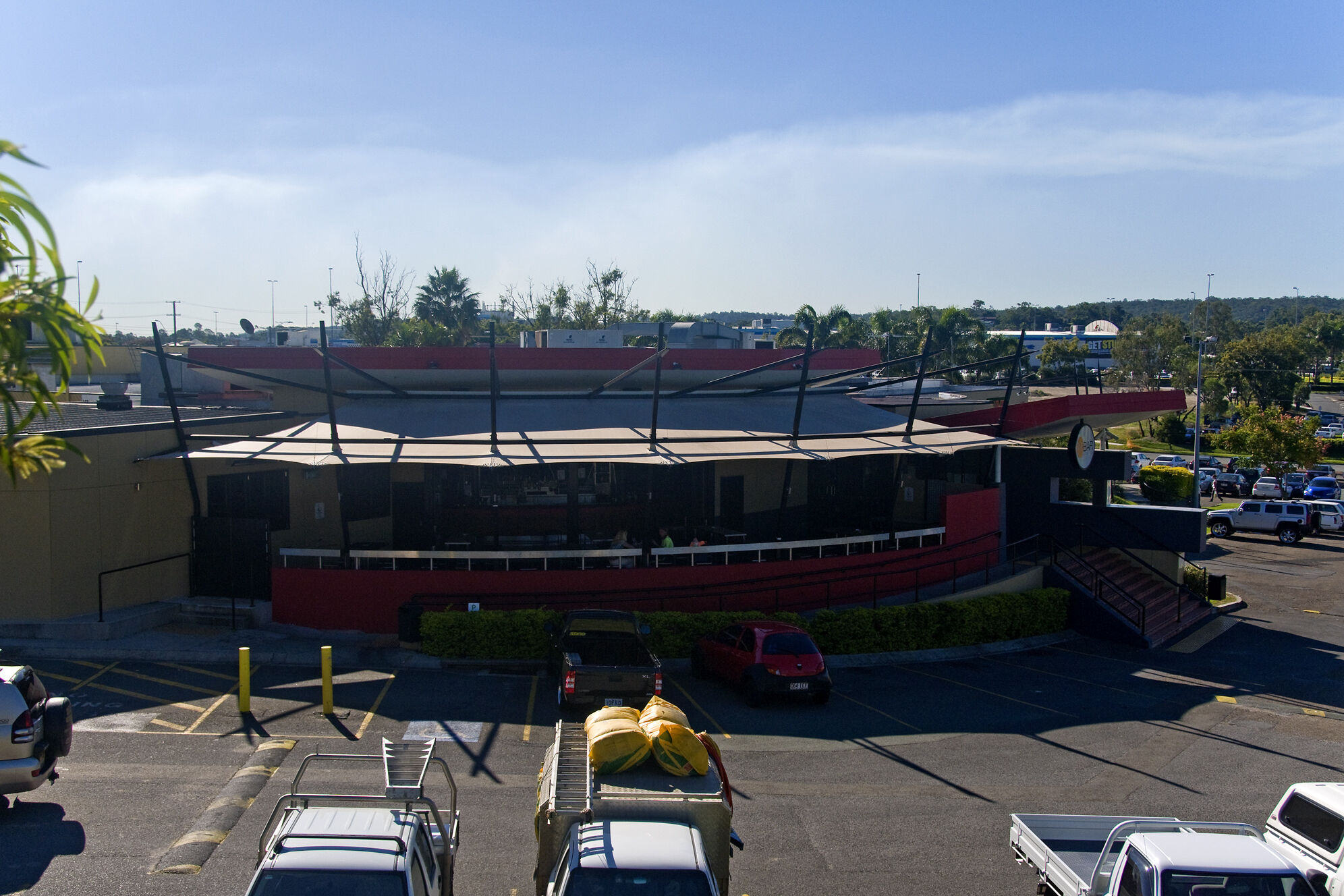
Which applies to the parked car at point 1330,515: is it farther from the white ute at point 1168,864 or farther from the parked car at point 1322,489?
the white ute at point 1168,864

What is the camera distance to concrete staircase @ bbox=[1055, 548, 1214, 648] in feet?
77.5

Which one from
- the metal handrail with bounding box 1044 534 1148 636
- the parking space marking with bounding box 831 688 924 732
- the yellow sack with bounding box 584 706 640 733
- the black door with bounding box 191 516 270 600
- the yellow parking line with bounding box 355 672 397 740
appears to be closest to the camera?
the yellow sack with bounding box 584 706 640 733

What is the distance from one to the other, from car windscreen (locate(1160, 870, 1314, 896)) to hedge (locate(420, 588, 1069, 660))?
36.0 feet

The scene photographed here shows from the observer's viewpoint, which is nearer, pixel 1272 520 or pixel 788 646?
pixel 788 646

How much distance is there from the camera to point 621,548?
2089cm

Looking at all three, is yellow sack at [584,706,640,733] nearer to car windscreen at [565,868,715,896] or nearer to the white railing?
car windscreen at [565,868,715,896]

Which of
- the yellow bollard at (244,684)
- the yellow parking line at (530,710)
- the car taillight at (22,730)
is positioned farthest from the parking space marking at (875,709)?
the car taillight at (22,730)

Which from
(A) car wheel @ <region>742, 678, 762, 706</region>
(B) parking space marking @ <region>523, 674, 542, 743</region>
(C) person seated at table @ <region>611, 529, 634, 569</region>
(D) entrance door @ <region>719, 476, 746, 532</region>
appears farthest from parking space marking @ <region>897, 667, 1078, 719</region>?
(D) entrance door @ <region>719, 476, 746, 532</region>

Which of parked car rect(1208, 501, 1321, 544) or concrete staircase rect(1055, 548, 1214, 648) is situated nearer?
concrete staircase rect(1055, 548, 1214, 648)

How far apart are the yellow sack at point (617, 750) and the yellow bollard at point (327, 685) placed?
7.67m

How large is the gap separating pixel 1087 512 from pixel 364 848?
2368cm

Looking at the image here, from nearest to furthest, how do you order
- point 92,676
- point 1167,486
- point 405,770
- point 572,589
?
1. point 405,770
2. point 92,676
3. point 572,589
4. point 1167,486

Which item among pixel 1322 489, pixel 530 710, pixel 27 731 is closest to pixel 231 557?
pixel 530 710

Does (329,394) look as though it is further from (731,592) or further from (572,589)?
(731,592)
